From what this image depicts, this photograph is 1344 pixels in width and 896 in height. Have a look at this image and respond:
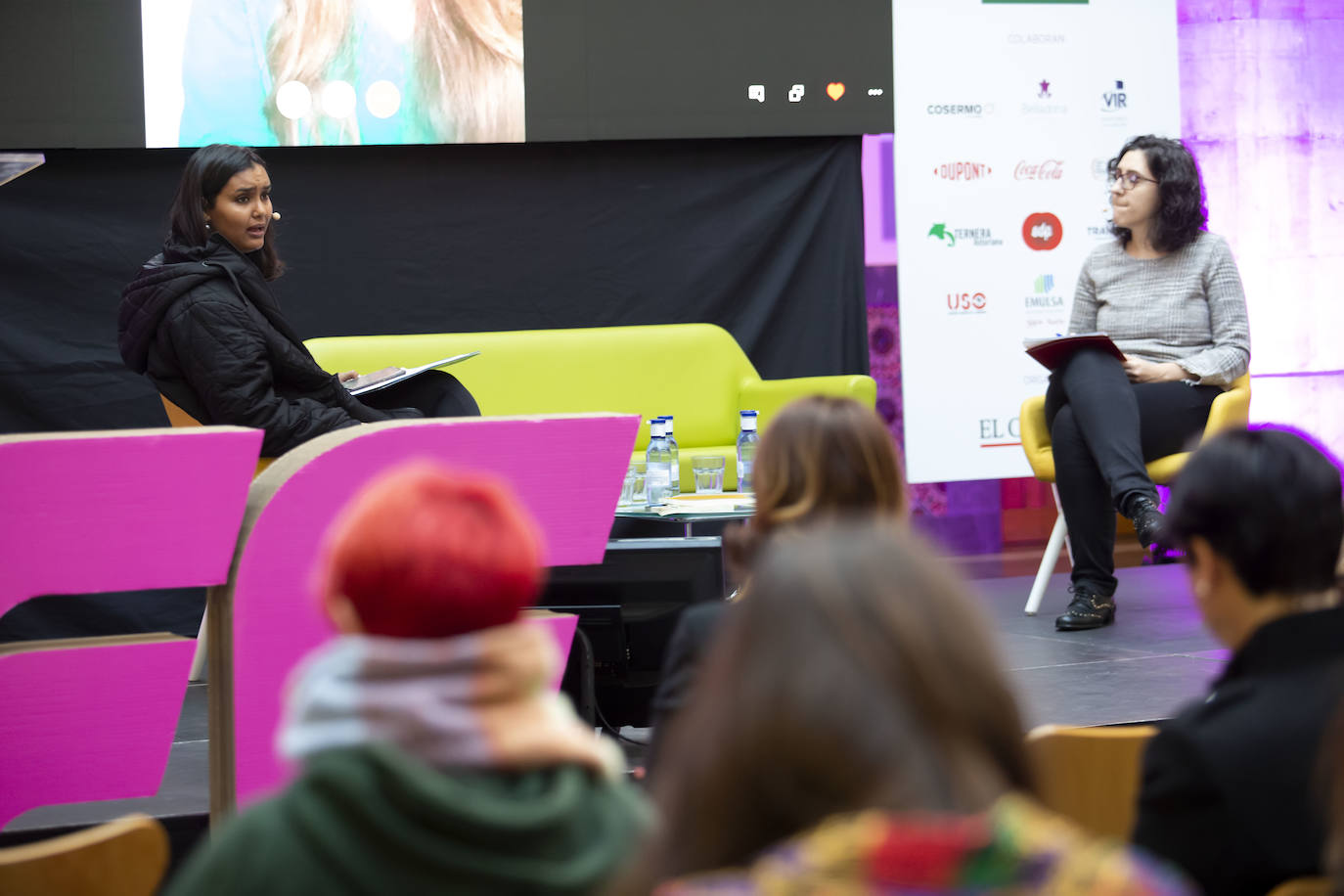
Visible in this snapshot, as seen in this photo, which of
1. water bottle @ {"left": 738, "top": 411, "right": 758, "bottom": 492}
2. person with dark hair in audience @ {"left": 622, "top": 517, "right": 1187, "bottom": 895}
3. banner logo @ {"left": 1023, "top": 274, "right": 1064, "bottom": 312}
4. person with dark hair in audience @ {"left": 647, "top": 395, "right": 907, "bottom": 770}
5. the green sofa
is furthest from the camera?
banner logo @ {"left": 1023, "top": 274, "right": 1064, "bottom": 312}

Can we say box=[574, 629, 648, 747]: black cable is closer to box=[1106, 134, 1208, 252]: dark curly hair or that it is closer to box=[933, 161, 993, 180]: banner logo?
box=[1106, 134, 1208, 252]: dark curly hair

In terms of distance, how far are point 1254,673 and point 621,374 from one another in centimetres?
401

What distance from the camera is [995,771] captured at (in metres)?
0.61

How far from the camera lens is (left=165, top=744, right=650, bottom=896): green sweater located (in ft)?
2.46

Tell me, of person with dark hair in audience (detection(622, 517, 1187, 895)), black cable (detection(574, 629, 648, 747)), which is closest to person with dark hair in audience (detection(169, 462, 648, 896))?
person with dark hair in audience (detection(622, 517, 1187, 895))

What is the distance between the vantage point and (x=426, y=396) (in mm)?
3814

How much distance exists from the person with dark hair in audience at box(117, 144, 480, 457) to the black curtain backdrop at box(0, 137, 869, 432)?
1282 millimetres

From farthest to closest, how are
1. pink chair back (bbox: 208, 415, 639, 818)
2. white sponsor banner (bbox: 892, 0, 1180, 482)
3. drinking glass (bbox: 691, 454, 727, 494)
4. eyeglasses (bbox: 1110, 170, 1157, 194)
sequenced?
1. white sponsor banner (bbox: 892, 0, 1180, 482)
2. eyeglasses (bbox: 1110, 170, 1157, 194)
3. drinking glass (bbox: 691, 454, 727, 494)
4. pink chair back (bbox: 208, 415, 639, 818)

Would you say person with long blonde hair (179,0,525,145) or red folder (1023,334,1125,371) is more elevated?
person with long blonde hair (179,0,525,145)

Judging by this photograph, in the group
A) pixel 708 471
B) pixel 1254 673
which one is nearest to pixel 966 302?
pixel 708 471

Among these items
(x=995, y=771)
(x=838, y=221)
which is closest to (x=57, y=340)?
(x=838, y=221)

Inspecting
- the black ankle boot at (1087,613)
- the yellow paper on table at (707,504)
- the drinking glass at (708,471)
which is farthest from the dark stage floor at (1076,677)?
the drinking glass at (708,471)

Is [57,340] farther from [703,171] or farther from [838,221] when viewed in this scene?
[838,221]

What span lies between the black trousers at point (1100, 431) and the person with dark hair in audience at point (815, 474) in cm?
257
